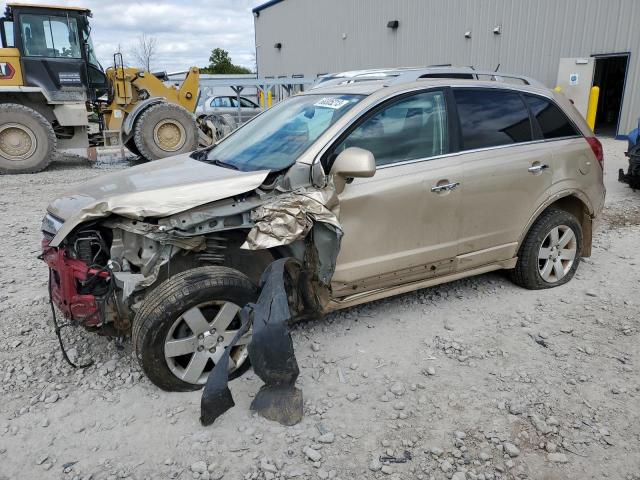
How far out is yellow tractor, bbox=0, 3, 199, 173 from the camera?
10391 millimetres

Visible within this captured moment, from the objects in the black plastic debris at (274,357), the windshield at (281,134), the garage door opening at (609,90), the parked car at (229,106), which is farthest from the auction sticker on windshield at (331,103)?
the garage door opening at (609,90)

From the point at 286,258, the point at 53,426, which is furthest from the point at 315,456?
the point at 53,426

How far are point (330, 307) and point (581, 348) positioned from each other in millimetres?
1749

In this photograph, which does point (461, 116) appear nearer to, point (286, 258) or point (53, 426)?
point (286, 258)

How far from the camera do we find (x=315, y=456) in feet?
8.56

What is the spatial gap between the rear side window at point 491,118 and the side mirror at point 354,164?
1.07 metres

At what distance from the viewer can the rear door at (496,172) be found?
3.83 metres

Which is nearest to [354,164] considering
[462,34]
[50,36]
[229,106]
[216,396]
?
[216,396]

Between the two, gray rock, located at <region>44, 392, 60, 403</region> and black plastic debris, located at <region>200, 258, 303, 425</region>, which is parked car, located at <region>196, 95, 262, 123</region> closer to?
gray rock, located at <region>44, 392, 60, 403</region>

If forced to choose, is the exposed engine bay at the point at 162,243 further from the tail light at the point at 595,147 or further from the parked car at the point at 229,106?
the parked car at the point at 229,106

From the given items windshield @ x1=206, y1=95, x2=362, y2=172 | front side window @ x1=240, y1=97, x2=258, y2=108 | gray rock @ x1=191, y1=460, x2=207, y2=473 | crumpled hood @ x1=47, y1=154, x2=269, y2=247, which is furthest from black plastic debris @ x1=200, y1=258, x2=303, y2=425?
front side window @ x1=240, y1=97, x2=258, y2=108

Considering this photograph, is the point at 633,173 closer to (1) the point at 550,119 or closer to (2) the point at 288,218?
(1) the point at 550,119

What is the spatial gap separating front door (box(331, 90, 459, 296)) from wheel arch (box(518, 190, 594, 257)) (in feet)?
2.91

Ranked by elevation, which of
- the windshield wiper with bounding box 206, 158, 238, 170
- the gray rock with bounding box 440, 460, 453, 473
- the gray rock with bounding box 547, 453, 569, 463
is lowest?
the gray rock with bounding box 440, 460, 453, 473
